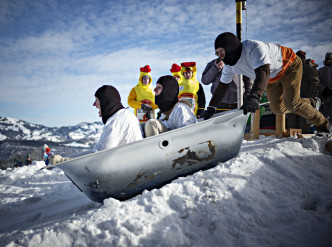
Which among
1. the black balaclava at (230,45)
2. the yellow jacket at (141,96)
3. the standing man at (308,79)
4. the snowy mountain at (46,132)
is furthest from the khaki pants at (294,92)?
the snowy mountain at (46,132)

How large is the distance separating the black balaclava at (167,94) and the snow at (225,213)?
3.78 ft

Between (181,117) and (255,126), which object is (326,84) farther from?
(181,117)

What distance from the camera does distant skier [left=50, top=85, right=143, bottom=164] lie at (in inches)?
90.2

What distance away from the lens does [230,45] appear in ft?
8.43

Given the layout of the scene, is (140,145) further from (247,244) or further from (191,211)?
(247,244)

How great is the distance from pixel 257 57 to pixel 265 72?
0.21 metres

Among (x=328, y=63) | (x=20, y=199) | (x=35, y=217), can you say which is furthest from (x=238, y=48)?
(x=328, y=63)

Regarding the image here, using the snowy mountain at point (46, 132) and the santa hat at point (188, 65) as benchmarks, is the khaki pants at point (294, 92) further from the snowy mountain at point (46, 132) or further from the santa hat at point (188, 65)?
the snowy mountain at point (46, 132)

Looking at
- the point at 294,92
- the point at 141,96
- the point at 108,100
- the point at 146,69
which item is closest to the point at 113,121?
the point at 108,100

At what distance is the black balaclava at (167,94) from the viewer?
2836 mm

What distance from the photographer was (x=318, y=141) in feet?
Result: 8.96

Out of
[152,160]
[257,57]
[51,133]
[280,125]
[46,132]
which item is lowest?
[51,133]

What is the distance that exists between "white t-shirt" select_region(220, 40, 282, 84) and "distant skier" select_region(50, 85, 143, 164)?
1.58 metres

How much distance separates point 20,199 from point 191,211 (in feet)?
9.59
